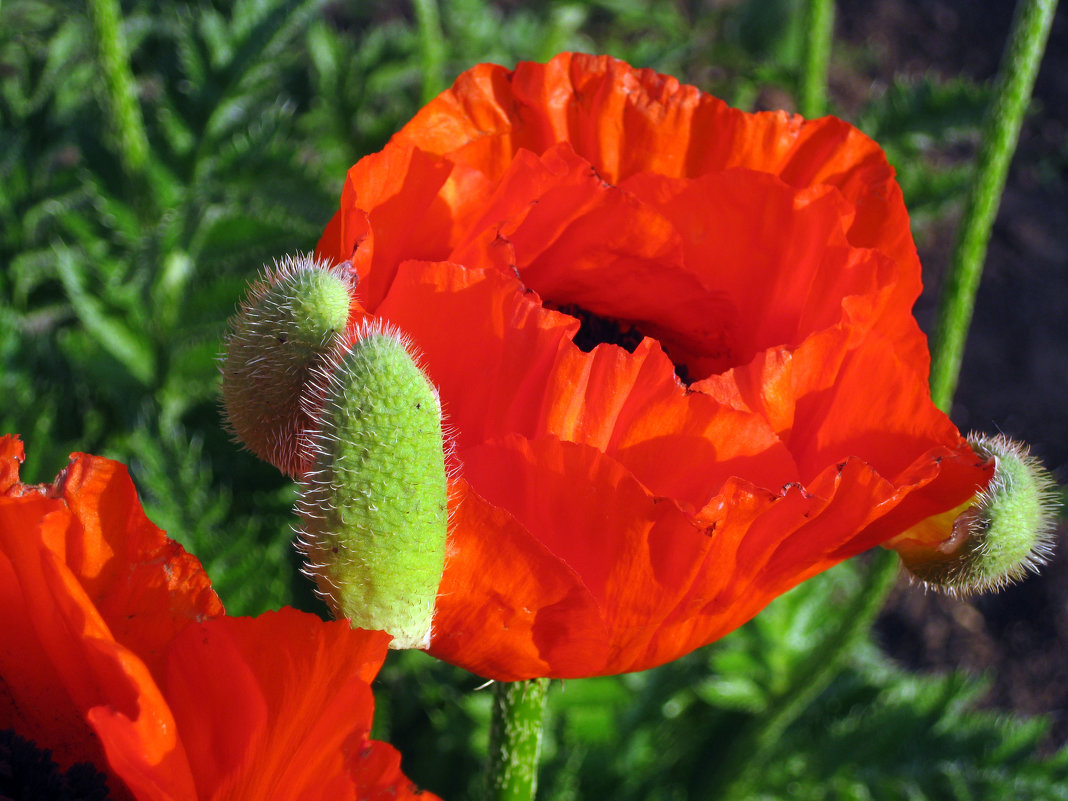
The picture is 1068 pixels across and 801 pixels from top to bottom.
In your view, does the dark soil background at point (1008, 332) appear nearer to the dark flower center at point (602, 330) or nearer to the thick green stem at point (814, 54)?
the thick green stem at point (814, 54)

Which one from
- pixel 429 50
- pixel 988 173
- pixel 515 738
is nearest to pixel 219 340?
pixel 429 50

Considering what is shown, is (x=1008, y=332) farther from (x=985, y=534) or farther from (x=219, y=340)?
(x=985, y=534)

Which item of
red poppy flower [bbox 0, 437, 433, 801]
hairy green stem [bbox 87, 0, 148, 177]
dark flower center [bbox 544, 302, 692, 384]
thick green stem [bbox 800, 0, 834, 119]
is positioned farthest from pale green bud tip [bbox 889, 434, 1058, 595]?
hairy green stem [bbox 87, 0, 148, 177]

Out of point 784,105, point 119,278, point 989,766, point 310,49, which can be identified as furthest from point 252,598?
point 784,105

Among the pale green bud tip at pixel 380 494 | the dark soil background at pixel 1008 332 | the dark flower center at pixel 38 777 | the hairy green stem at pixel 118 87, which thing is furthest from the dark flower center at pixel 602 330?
the dark soil background at pixel 1008 332

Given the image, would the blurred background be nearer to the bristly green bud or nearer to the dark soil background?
the dark soil background
